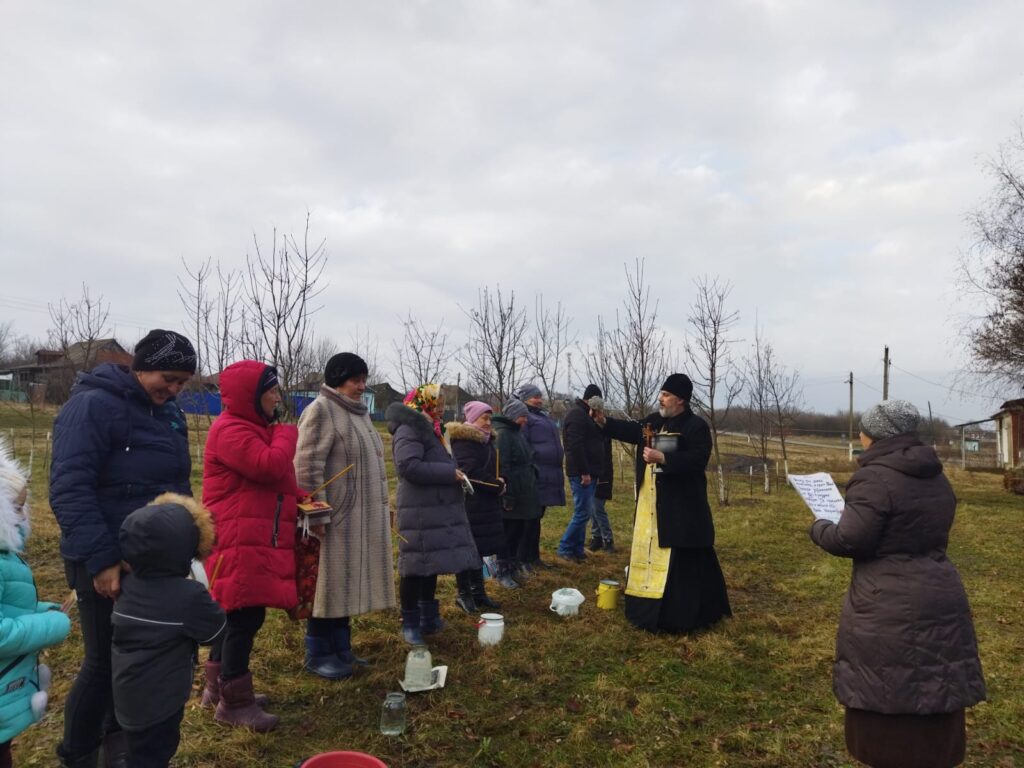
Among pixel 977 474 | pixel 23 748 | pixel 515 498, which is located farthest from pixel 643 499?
pixel 977 474

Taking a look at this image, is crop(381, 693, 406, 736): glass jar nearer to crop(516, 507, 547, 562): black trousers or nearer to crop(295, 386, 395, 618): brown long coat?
crop(295, 386, 395, 618): brown long coat

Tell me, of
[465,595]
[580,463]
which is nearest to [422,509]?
[465,595]

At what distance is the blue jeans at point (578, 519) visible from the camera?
7242mm

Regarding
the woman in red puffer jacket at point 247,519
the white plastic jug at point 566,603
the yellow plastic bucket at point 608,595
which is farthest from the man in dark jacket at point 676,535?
the woman in red puffer jacket at point 247,519

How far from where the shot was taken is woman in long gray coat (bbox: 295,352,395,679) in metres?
3.68

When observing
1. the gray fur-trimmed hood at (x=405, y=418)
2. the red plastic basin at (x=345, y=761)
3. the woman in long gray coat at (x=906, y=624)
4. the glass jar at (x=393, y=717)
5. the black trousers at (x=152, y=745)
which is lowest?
the glass jar at (x=393, y=717)

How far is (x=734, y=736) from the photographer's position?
10.8 feet

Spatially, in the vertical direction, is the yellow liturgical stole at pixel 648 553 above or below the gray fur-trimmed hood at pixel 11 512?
below

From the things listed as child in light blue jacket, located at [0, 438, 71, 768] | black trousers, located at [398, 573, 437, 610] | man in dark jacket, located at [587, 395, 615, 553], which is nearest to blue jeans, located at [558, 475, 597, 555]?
man in dark jacket, located at [587, 395, 615, 553]

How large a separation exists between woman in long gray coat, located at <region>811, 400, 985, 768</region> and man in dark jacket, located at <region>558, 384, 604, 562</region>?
14.8 feet

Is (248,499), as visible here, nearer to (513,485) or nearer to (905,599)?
(905,599)

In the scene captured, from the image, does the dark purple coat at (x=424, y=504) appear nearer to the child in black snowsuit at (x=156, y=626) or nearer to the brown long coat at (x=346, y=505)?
the brown long coat at (x=346, y=505)

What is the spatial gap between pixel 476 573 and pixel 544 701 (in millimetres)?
1688

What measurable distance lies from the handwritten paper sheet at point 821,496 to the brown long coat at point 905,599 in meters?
0.28
